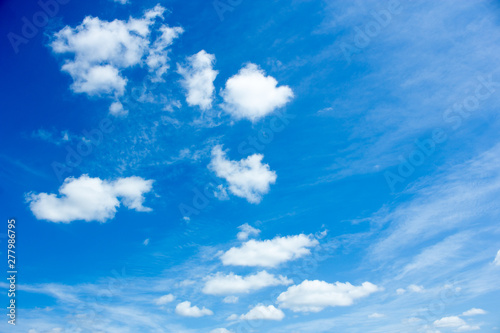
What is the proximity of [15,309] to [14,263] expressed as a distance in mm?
6827

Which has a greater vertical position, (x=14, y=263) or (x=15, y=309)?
(x=14, y=263)

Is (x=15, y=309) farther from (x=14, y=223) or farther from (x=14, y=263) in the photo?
(x=14, y=223)

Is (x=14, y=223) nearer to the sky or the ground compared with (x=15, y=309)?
nearer to the sky

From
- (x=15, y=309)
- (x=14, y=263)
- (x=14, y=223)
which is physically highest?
(x=14, y=223)

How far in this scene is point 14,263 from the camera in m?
38.7

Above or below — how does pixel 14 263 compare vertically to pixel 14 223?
below

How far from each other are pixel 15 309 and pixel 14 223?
40.9 feet

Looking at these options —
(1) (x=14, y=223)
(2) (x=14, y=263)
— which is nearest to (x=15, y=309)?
(2) (x=14, y=263)

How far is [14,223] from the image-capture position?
38.8 metres

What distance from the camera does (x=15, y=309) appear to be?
129 feet

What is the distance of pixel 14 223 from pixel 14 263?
18.5ft
